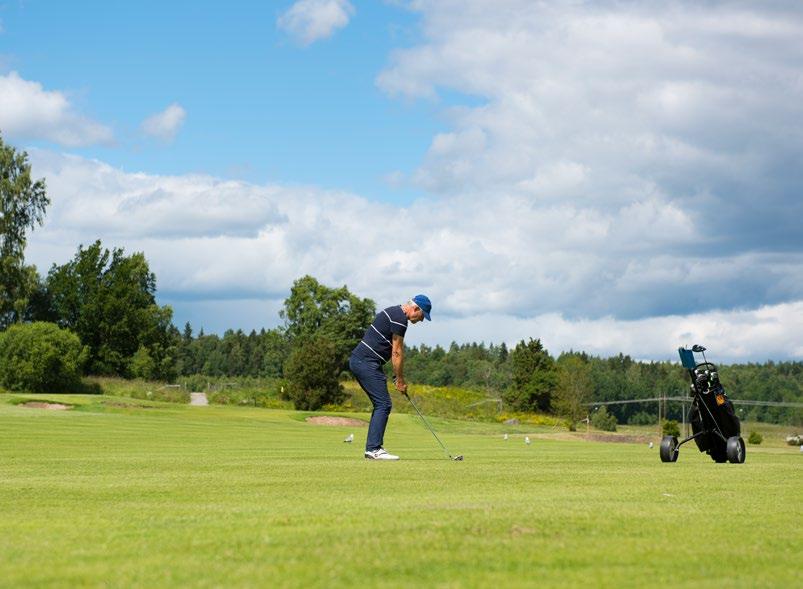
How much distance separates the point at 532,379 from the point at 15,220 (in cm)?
5371

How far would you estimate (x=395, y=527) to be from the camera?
7500 millimetres

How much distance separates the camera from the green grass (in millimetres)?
5891

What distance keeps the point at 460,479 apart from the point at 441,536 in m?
5.31

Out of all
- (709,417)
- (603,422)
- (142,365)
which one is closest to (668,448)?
(709,417)

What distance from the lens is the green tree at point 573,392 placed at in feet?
334

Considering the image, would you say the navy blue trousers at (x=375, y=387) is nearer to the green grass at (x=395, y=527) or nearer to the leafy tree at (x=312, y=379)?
the green grass at (x=395, y=527)

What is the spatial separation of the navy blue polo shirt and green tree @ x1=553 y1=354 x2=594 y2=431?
273 ft

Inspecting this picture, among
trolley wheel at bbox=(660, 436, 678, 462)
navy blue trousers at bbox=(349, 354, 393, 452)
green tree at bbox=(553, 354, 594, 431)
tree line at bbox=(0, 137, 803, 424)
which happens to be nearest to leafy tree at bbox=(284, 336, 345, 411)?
tree line at bbox=(0, 137, 803, 424)

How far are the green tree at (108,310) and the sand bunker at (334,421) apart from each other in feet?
167

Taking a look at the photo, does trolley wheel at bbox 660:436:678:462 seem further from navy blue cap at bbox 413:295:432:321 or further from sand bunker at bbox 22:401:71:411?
sand bunker at bbox 22:401:71:411

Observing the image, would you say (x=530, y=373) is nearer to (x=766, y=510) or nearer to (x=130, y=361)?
(x=130, y=361)

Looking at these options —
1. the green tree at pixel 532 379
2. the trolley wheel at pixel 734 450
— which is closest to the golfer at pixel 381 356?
the trolley wheel at pixel 734 450

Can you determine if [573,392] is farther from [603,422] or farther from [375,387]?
[375,387]

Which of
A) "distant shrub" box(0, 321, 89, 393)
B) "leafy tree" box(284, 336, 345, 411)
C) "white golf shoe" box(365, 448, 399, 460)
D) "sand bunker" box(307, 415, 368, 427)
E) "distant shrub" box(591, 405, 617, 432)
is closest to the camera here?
"white golf shoe" box(365, 448, 399, 460)
